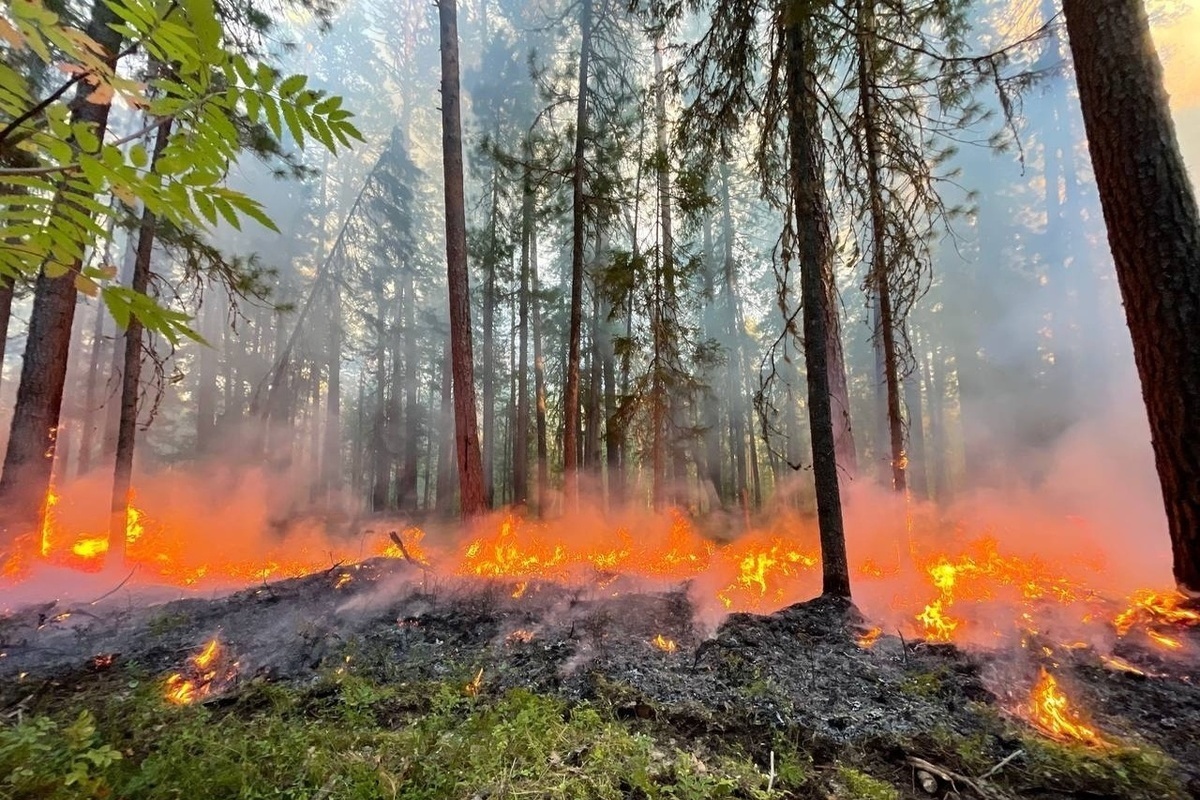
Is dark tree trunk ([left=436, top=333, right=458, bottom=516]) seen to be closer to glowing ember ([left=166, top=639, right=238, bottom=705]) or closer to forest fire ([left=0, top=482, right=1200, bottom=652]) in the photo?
forest fire ([left=0, top=482, right=1200, bottom=652])

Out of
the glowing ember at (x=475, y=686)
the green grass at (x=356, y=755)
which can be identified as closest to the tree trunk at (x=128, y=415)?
the green grass at (x=356, y=755)

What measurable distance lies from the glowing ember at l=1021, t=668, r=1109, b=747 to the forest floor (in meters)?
0.06

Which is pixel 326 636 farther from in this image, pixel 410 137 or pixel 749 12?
pixel 410 137

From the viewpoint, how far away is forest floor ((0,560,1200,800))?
2072mm

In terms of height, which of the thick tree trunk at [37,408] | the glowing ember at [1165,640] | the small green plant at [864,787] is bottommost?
the small green plant at [864,787]

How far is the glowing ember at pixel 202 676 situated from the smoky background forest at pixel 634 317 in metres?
2.52

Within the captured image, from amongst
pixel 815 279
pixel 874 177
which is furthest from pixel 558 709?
pixel 874 177

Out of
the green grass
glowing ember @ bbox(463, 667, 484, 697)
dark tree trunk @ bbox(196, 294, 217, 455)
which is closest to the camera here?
the green grass

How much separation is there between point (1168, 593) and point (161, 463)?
1337 inches

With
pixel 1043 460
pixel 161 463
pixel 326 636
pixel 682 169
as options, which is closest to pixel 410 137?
pixel 161 463

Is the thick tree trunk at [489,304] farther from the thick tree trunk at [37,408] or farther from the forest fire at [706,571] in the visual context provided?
the thick tree trunk at [37,408]

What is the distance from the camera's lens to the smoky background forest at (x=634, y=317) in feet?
27.6

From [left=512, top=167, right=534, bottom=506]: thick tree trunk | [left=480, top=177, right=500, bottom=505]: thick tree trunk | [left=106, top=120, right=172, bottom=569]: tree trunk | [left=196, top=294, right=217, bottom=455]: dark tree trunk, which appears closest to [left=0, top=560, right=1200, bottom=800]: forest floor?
[left=106, top=120, right=172, bottom=569]: tree trunk

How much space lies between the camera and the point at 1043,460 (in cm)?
1495
